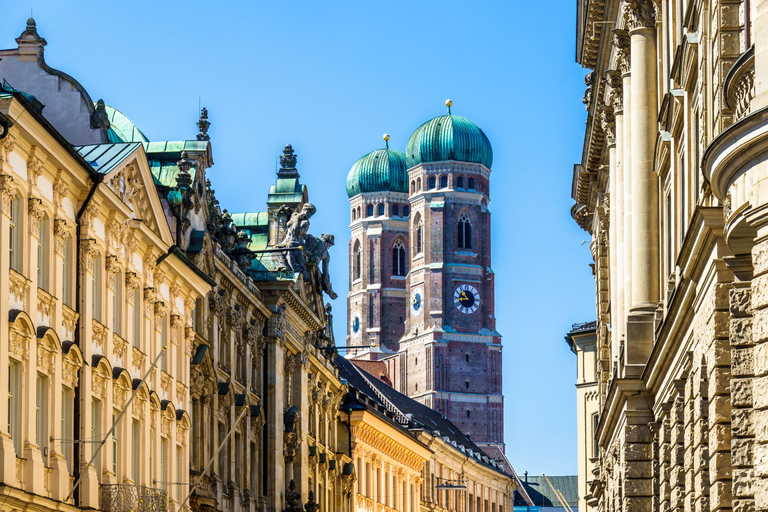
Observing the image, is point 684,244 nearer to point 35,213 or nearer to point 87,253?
point 35,213

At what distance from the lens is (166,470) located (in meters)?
43.8

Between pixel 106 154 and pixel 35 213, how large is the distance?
707cm

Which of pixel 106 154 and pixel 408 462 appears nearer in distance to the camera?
pixel 106 154

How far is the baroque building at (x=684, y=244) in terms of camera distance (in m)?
17.2

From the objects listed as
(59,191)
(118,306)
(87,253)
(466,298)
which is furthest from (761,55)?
(466,298)

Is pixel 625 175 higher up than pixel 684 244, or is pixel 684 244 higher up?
pixel 625 175

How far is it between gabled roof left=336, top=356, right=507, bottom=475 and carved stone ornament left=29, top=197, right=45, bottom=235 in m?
60.5

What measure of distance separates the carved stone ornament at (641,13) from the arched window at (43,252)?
38.7 ft

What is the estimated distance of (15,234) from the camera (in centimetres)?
3192

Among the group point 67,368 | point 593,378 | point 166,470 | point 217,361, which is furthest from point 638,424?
point 593,378

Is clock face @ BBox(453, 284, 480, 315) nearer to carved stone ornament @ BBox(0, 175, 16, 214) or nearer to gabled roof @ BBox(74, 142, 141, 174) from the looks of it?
gabled roof @ BBox(74, 142, 141, 174)

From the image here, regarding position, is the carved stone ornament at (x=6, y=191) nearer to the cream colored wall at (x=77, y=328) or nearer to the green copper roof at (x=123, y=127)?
the cream colored wall at (x=77, y=328)

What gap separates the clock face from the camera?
198 metres

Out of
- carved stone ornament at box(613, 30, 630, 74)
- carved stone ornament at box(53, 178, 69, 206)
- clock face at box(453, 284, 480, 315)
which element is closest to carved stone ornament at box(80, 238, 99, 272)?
carved stone ornament at box(53, 178, 69, 206)
